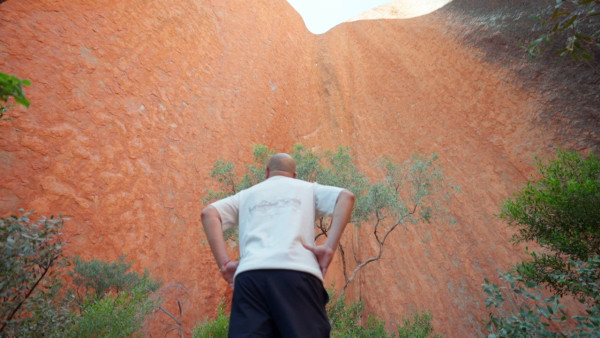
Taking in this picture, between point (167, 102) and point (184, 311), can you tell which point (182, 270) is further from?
point (167, 102)

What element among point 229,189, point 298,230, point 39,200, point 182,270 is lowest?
point 182,270

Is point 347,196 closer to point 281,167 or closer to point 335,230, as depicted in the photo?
point 335,230

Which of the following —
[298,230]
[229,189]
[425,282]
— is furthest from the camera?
[425,282]

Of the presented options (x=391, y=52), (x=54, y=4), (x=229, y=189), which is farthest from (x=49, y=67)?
(x=391, y=52)

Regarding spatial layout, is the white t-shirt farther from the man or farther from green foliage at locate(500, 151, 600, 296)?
green foliage at locate(500, 151, 600, 296)

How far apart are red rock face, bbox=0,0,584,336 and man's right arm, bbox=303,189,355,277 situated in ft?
25.0

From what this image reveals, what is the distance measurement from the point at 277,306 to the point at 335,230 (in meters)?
0.50

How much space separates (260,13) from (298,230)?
17.7 m

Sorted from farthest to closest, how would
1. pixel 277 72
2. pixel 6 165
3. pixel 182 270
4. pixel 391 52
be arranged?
1. pixel 391 52
2. pixel 277 72
3. pixel 182 270
4. pixel 6 165

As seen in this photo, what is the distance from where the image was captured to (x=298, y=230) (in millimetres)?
1785

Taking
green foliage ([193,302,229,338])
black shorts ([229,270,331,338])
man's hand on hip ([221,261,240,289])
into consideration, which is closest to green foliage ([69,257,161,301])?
green foliage ([193,302,229,338])

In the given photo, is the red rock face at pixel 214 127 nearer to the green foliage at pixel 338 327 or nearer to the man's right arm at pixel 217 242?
the green foliage at pixel 338 327

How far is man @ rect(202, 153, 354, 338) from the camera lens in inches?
61.1

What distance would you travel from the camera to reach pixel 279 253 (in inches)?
65.9
